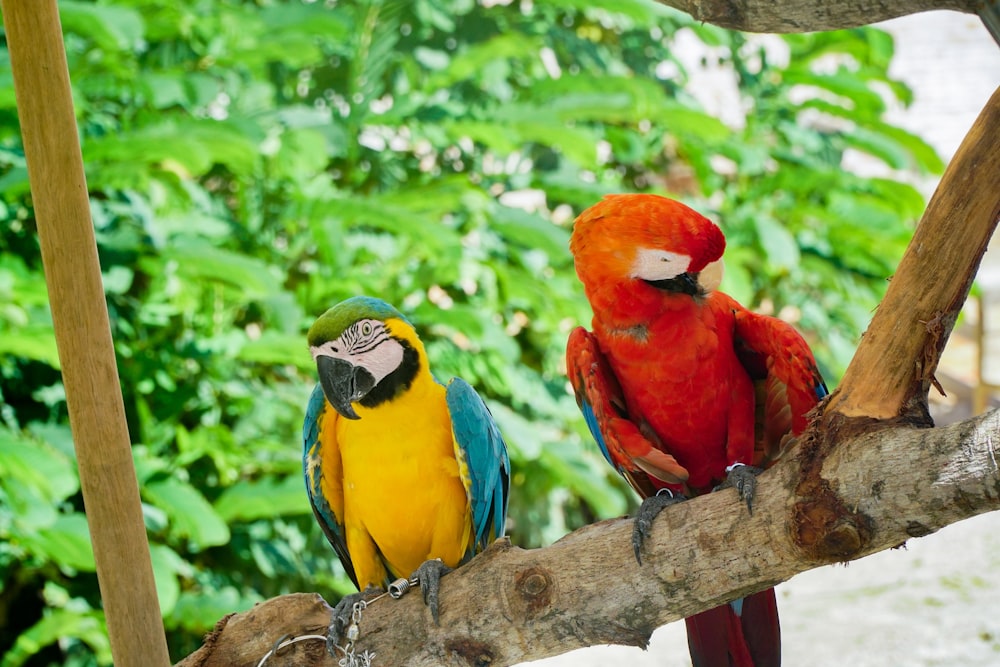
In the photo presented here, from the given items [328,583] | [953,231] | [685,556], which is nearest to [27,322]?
[328,583]

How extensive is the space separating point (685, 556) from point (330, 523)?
1.68 feet

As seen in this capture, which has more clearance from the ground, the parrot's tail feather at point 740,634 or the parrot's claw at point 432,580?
the parrot's claw at point 432,580

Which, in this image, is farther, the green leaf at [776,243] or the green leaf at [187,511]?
the green leaf at [776,243]

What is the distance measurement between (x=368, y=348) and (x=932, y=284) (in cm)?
57

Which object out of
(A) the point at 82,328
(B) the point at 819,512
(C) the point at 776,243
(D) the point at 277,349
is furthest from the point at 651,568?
(C) the point at 776,243

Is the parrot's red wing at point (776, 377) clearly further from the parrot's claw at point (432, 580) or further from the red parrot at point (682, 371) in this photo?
the parrot's claw at point (432, 580)

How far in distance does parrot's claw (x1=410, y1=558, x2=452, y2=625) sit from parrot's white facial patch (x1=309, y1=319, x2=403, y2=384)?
218 mm

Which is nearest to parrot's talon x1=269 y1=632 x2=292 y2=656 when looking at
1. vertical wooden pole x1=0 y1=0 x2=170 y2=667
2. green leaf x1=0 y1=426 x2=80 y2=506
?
vertical wooden pole x1=0 y1=0 x2=170 y2=667

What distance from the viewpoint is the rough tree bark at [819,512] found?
77cm

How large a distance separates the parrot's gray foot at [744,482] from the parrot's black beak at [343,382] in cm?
41

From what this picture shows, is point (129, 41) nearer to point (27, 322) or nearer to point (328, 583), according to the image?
point (27, 322)

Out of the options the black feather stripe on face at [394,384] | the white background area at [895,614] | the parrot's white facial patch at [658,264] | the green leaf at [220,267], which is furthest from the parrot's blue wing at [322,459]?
the green leaf at [220,267]

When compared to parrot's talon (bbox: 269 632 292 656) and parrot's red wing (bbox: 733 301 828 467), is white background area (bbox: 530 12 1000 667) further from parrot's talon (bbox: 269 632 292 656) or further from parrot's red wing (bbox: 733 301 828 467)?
parrot's talon (bbox: 269 632 292 656)

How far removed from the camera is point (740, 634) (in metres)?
1.02
